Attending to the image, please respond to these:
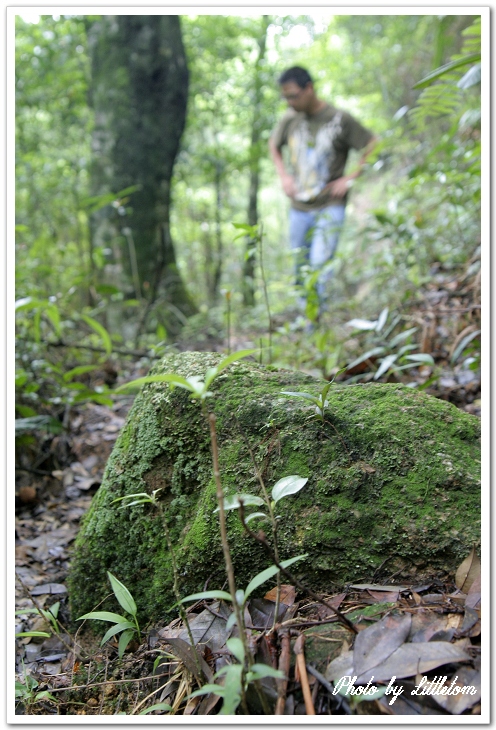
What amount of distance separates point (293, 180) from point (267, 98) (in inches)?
156

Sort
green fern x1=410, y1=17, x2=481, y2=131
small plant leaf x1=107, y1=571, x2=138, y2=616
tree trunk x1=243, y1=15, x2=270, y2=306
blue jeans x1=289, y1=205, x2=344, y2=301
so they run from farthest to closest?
tree trunk x1=243, y1=15, x2=270, y2=306 < blue jeans x1=289, y1=205, x2=344, y2=301 < green fern x1=410, y1=17, x2=481, y2=131 < small plant leaf x1=107, y1=571, x2=138, y2=616

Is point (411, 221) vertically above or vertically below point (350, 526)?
above

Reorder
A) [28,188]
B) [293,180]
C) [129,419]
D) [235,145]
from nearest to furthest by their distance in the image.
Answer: [129,419] → [293,180] → [28,188] → [235,145]

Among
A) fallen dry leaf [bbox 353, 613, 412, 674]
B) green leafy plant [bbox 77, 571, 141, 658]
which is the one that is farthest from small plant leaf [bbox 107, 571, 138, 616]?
fallen dry leaf [bbox 353, 613, 412, 674]

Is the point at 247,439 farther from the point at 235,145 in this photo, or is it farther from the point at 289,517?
the point at 235,145

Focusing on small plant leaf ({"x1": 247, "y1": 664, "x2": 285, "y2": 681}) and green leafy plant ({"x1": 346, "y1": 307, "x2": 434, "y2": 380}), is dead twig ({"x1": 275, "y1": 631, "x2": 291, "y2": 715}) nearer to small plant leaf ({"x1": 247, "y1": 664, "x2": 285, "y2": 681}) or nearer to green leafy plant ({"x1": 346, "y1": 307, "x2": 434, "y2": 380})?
small plant leaf ({"x1": 247, "y1": 664, "x2": 285, "y2": 681})

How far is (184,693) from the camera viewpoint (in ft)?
4.01

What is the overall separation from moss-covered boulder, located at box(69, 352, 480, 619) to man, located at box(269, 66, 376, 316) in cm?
321

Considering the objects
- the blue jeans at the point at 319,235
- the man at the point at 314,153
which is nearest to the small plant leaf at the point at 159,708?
the blue jeans at the point at 319,235

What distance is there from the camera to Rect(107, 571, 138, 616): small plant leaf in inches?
57.3

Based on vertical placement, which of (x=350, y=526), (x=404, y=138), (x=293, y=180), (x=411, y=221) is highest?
(x=404, y=138)

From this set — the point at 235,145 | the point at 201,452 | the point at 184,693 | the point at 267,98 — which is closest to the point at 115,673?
the point at 184,693

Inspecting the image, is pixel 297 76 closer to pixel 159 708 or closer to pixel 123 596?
pixel 123 596

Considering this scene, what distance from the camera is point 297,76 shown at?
4816 millimetres
